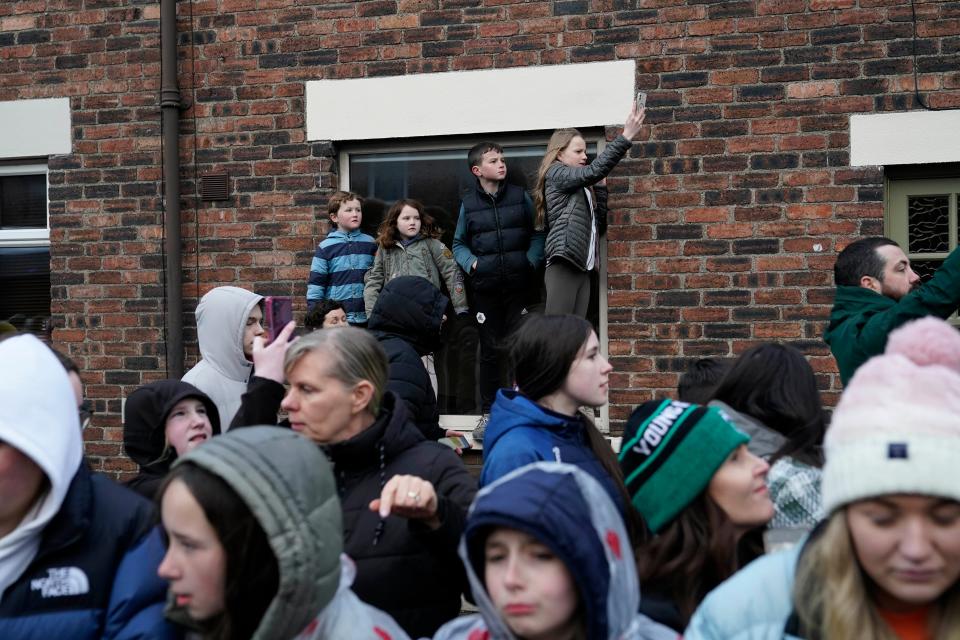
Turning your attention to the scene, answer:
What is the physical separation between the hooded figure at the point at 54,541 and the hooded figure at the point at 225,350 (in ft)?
6.24

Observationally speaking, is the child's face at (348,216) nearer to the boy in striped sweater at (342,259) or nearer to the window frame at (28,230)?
the boy in striped sweater at (342,259)

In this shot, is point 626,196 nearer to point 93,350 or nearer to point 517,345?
point 517,345

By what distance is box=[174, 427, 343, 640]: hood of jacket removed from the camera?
1820 mm

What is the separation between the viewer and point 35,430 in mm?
1983

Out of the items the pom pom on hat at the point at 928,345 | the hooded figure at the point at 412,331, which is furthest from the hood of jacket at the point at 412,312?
the pom pom on hat at the point at 928,345

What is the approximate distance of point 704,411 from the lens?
2.48 m

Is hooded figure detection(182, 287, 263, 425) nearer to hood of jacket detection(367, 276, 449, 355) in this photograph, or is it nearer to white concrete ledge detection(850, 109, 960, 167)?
hood of jacket detection(367, 276, 449, 355)

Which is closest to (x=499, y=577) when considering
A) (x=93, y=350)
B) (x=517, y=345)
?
(x=517, y=345)

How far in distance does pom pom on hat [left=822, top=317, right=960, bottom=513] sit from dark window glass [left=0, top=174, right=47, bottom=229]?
6279 millimetres

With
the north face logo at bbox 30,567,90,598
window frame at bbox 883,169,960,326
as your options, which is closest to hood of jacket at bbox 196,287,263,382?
the north face logo at bbox 30,567,90,598

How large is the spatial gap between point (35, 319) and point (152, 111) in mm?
1731

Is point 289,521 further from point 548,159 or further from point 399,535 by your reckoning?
point 548,159

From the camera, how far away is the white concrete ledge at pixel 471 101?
18.9 ft

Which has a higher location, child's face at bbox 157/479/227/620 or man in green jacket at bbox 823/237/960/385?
man in green jacket at bbox 823/237/960/385
